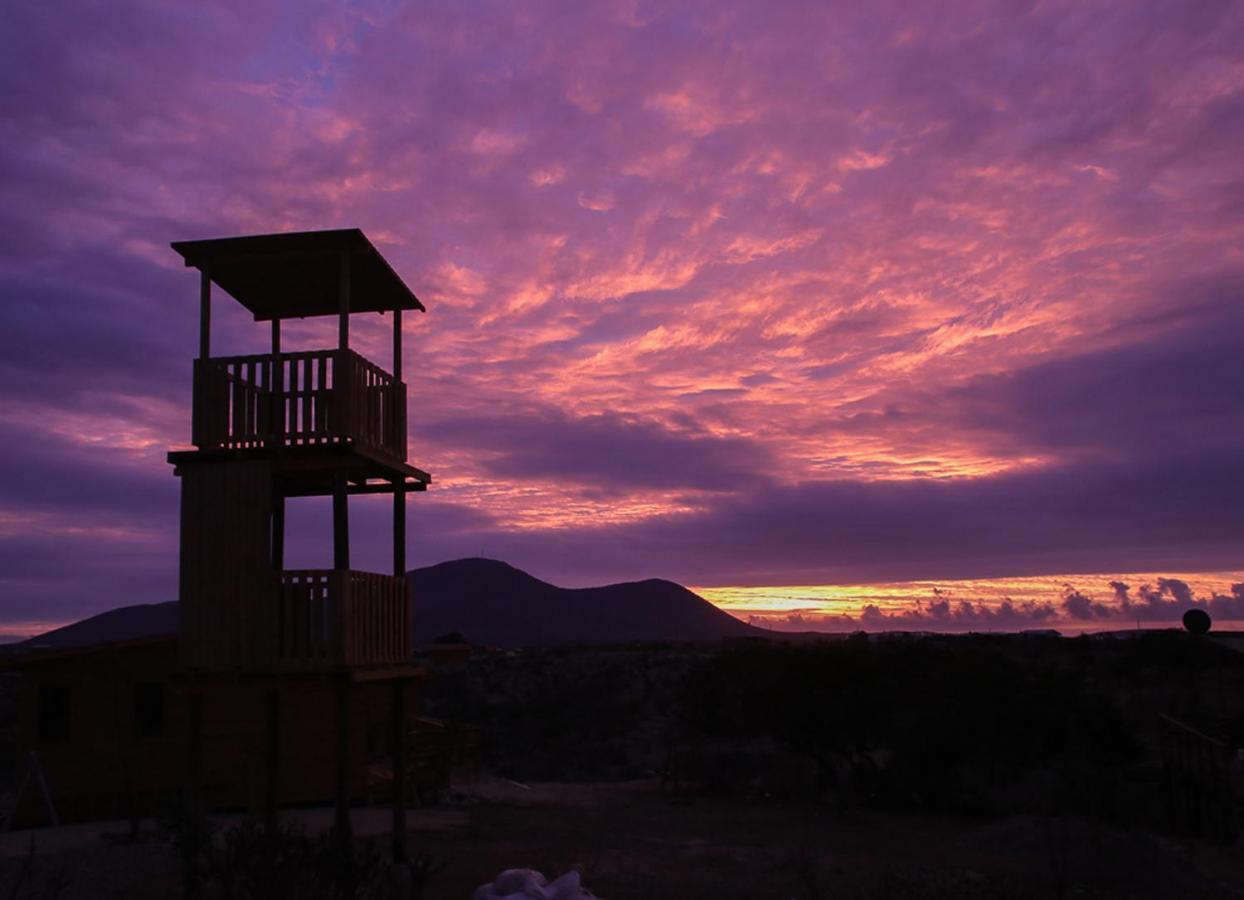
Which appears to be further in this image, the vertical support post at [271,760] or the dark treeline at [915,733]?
the dark treeline at [915,733]

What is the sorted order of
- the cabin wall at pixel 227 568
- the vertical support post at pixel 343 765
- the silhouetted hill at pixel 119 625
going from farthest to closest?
the silhouetted hill at pixel 119 625 → the cabin wall at pixel 227 568 → the vertical support post at pixel 343 765

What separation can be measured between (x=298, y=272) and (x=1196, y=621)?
16.6 metres

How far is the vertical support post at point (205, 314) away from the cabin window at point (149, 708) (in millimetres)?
8998

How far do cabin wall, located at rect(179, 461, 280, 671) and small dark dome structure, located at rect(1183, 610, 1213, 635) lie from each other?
52.0ft

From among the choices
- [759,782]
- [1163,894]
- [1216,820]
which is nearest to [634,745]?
[759,782]

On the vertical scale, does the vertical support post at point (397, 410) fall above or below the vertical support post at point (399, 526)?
above

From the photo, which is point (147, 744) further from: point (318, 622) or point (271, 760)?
point (318, 622)

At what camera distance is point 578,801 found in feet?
76.2

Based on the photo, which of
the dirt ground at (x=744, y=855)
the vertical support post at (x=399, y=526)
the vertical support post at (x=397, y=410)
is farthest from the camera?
the vertical support post at (x=399, y=526)

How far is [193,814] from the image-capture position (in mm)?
12641

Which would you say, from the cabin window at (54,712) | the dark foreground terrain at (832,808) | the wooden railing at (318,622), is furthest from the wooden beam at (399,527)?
the cabin window at (54,712)

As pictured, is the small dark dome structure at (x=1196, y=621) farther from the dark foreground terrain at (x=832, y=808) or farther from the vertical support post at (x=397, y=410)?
the vertical support post at (x=397, y=410)

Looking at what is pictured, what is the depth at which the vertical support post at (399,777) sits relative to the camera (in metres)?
15.6

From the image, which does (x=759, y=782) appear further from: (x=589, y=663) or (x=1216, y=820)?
(x=589, y=663)
